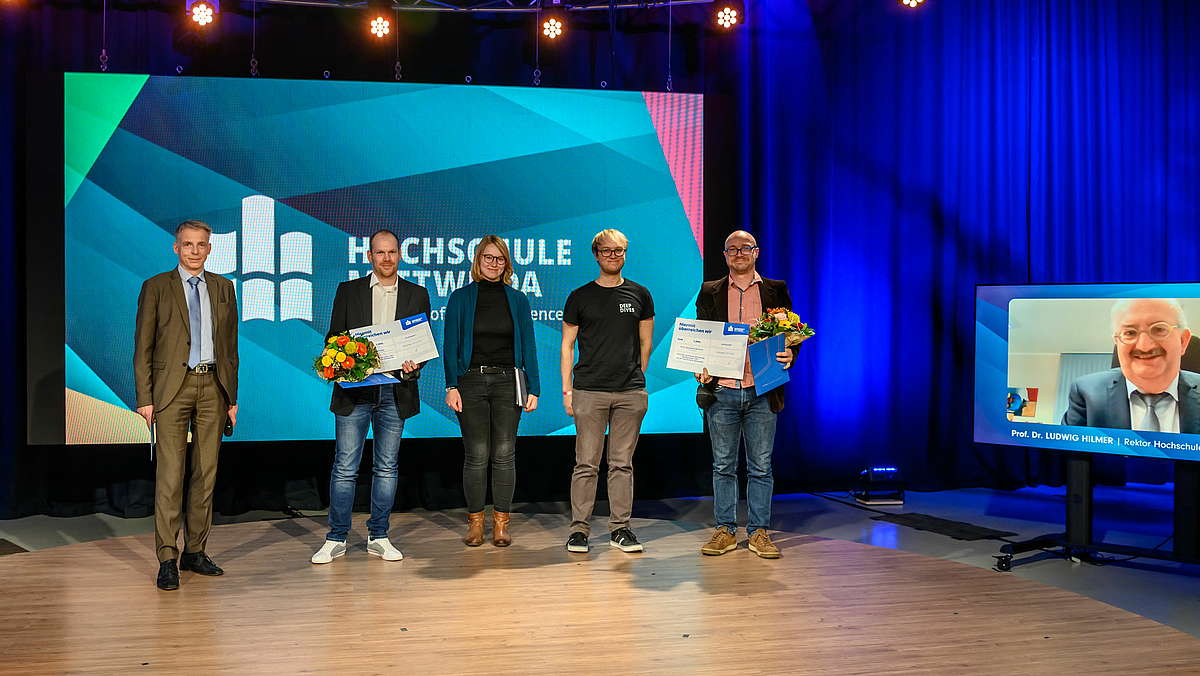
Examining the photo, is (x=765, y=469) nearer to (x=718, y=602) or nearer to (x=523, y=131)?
(x=718, y=602)

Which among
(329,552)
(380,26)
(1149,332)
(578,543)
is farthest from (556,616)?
(380,26)

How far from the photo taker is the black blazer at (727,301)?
4.13 meters

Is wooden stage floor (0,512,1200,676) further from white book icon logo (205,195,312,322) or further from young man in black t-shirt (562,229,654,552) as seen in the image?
white book icon logo (205,195,312,322)

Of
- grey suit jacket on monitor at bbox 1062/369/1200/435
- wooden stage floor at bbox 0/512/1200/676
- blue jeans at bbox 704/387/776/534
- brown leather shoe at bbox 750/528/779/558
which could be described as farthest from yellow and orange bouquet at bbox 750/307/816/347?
grey suit jacket on monitor at bbox 1062/369/1200/435

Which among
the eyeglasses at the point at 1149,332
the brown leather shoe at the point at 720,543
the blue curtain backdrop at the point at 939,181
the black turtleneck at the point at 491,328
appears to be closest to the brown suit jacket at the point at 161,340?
the black turtleneck at the point at 491,328

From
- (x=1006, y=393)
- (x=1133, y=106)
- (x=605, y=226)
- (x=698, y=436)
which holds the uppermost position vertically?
(x=1133, y=106)

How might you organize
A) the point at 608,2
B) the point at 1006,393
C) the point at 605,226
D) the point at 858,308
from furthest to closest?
the point at 858,308, the point at 608,2, the point at 605,226, the point at 1006,393

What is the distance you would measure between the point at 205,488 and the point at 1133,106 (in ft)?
23.7

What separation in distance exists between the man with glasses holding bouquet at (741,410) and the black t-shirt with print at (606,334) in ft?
1.16

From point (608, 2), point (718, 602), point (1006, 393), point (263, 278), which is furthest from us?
point (608, 2)

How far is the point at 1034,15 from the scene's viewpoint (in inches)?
260

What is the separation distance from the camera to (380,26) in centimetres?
542

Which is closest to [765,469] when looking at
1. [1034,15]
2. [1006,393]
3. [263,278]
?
[1006,393]

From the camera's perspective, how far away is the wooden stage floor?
9.22ft
